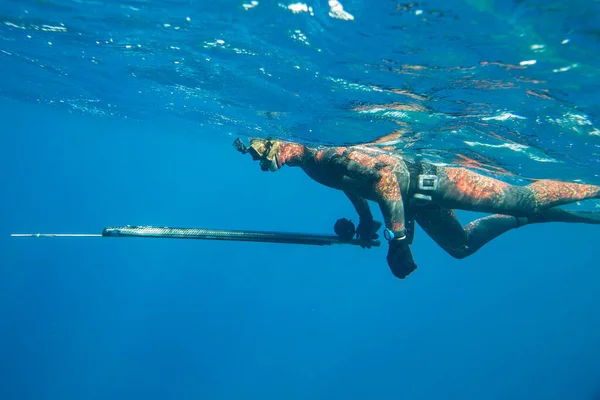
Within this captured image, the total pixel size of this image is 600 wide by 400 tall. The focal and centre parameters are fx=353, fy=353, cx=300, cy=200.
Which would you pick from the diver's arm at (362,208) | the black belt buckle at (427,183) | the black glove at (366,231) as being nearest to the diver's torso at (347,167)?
the black belt buckle at (427,183)

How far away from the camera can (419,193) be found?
618 centimetres

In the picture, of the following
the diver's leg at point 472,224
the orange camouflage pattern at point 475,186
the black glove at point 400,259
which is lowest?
the black glove at point 400,259

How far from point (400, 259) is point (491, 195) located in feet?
8.79

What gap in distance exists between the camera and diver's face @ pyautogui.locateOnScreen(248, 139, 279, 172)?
5586 mm

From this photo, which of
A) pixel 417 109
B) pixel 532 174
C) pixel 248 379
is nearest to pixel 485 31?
pixel 417 109

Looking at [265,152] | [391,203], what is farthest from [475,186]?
[265,152]

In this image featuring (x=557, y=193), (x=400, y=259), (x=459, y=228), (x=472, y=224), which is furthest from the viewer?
(x=472, y=224)

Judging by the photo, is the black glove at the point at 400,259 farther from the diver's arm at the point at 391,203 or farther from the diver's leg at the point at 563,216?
the diver's leg at the point at 563,216

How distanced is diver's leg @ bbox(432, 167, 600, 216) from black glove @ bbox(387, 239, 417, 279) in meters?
1.78

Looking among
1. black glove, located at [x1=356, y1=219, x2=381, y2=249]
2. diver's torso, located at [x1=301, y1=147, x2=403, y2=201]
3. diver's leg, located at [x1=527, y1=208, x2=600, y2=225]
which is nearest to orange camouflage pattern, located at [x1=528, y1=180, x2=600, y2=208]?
diver's leg, located at [x1=527, y1=208, x2=600, y2=225]

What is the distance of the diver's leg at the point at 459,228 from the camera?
709cm

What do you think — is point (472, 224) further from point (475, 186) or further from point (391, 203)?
point (391, 203)

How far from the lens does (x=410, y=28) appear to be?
5434 millimetres

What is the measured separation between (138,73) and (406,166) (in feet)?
35.6
